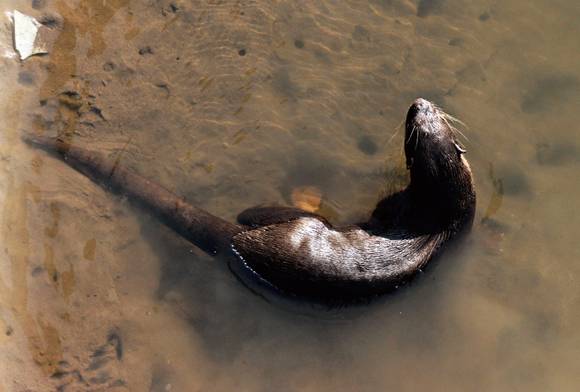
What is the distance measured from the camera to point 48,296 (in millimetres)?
4996

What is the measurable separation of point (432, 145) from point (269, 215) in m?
1.56

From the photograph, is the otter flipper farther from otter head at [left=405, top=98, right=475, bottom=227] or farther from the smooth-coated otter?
otter head at [left=405, top=98, right=475, bottom=227]

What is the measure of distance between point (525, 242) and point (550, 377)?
3.93 feet

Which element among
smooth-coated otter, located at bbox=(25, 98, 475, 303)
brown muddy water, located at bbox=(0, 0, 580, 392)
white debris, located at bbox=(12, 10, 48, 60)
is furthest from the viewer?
white debris, located at bbox=(12, 10, 48, 60)

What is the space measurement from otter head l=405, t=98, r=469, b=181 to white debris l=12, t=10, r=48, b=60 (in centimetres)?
356

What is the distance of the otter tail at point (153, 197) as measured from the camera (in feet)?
16.5

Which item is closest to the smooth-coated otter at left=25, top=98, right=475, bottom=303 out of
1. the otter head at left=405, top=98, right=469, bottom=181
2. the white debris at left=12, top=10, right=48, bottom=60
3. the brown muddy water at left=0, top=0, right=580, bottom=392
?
the otter head at left=405, top=98, right=469, bottom=181

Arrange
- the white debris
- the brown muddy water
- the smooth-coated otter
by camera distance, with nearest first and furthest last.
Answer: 1. the smooth-coated otter
2. the brown muddy water
3. the white debris

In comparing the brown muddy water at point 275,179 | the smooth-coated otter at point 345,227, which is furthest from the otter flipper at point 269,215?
the brown muddy water at point 275,179

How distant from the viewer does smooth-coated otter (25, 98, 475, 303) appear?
4.63 metres

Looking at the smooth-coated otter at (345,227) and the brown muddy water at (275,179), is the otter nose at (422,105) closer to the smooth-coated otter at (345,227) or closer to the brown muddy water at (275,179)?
the smooth-coated otter at (345,227)

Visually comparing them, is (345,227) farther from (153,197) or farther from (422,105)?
(153,197)

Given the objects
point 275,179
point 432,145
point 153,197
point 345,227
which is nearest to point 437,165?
point 432,145

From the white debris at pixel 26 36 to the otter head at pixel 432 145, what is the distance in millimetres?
3560
